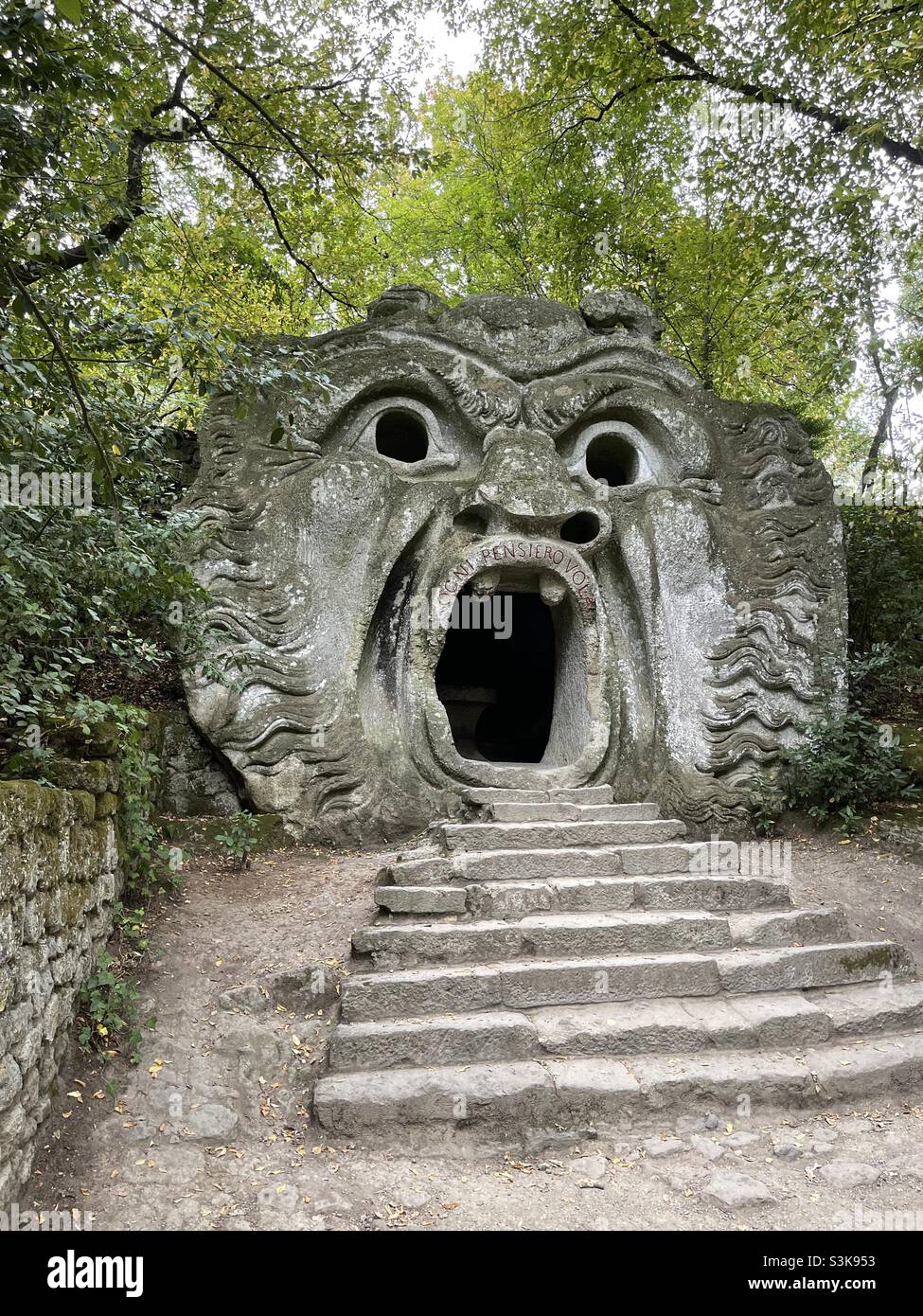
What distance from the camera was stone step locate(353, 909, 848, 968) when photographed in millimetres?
4207

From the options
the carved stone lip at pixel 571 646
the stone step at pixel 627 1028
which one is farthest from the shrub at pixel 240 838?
the stone step at pixel 627 1028

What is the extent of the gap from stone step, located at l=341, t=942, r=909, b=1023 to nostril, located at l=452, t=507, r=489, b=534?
12.0ft

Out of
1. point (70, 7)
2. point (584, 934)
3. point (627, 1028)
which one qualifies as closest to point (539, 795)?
point (584, 934)

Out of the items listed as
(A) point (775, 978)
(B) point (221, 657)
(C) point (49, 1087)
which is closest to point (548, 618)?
(B) point (221, 657)

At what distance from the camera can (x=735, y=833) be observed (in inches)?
254

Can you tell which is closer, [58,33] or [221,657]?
[58,33]

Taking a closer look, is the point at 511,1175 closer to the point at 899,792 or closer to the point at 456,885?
the point at 456,885

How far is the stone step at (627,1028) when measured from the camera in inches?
143

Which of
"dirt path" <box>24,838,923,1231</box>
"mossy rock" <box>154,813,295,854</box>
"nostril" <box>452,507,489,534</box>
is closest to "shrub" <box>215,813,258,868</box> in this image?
"mossy rock" <box>154,813,295,854</box>

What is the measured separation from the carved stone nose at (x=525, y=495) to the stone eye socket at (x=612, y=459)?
0.69 meters

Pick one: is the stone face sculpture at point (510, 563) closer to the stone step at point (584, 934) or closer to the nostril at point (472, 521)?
the nostril at point (472, 521)

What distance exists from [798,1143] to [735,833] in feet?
10.6

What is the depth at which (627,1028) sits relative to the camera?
12.5 ft

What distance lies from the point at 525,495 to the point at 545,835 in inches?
107
